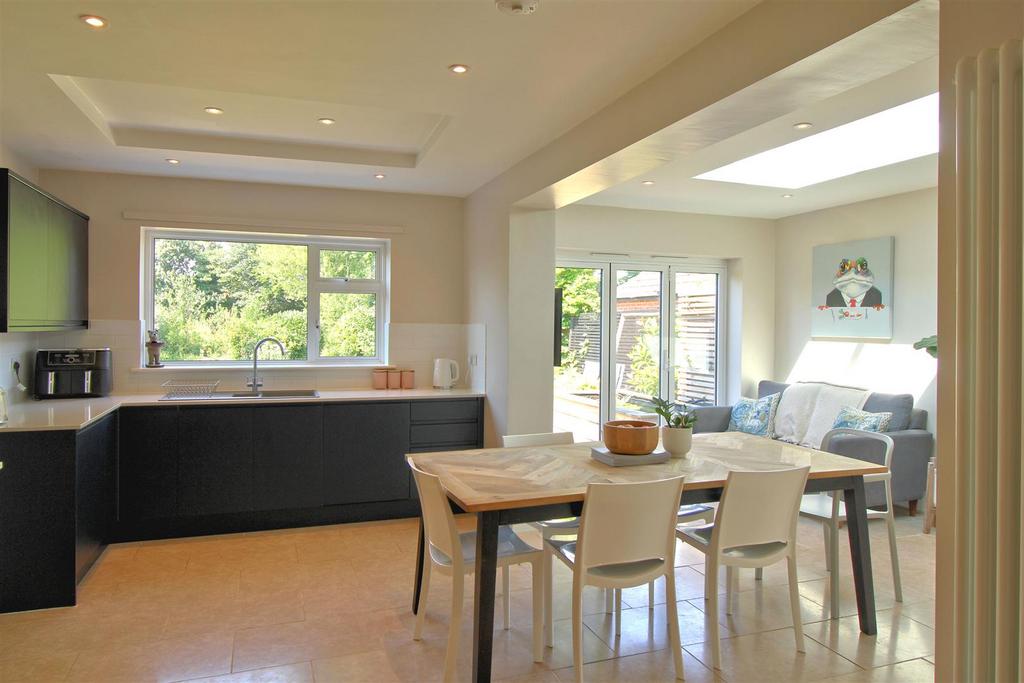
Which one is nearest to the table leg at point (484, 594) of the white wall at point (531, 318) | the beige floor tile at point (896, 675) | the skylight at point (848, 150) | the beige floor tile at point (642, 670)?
the beige floor tile at point (642, 670)

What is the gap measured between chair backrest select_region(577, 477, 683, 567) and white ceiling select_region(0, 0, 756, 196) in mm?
1628

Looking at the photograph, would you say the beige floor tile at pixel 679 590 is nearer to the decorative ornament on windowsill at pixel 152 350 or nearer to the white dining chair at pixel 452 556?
the white dining chair at pixel 452 556

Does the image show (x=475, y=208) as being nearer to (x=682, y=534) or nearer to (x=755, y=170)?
(x=755, y=170)

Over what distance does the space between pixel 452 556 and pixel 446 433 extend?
7.47 ft

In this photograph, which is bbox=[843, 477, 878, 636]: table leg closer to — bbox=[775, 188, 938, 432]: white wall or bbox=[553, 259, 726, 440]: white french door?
bbox=[775, 188, 938, 432]: white wall

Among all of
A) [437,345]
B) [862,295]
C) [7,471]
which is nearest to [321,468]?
[437,345]

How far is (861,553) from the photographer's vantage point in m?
2.93

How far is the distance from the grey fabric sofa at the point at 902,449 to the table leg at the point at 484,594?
2.94m

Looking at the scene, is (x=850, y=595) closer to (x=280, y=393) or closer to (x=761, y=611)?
(x=761, y=611)

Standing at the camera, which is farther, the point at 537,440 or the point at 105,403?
the point at 105,403

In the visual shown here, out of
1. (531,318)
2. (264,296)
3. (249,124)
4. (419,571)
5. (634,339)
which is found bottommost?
(419,571)

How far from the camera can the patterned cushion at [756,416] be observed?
5508 millimetres

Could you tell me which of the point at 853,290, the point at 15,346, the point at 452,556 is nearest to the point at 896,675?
the point at 452,556

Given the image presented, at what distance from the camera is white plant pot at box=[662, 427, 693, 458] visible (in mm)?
3035
